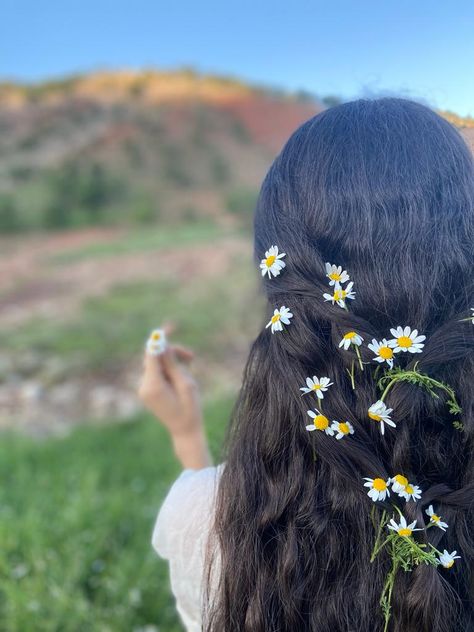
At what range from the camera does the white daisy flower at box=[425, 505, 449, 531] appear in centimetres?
71

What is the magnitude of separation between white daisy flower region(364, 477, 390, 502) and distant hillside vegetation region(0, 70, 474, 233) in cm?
582

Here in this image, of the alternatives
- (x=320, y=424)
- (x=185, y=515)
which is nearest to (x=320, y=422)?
(x=320, y=424)

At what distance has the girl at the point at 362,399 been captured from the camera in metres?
0.73

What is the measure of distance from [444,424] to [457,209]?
26cm

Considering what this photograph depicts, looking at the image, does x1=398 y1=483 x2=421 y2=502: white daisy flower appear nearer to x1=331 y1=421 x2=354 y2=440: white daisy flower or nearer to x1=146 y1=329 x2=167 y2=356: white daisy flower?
x1=331 y1=421 x2=354 y2=440: white daisy flower

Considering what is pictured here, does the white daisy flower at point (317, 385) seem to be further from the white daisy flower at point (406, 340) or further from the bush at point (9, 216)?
the bush at point (9, 216)

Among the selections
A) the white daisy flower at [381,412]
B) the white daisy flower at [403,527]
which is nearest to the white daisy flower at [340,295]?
the white daisy flower at [381,412]

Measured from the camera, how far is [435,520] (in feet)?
2.35

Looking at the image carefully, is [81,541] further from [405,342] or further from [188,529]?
[405,342]

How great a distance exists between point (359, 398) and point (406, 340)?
0.29 ft

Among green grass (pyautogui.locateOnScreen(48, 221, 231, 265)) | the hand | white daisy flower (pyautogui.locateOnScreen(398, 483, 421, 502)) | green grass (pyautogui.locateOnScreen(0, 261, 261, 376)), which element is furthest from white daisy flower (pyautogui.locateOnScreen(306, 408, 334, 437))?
green grass (pyautogui.locateOnScreen(48, 221, 231, 265))

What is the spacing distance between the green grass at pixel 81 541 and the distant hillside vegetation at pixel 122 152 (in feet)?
13.5

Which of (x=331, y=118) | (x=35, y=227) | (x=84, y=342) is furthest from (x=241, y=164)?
(x=331, y=118)

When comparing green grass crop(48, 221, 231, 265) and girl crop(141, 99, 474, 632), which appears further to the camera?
green grass crop(48, 221, 231, 265)
